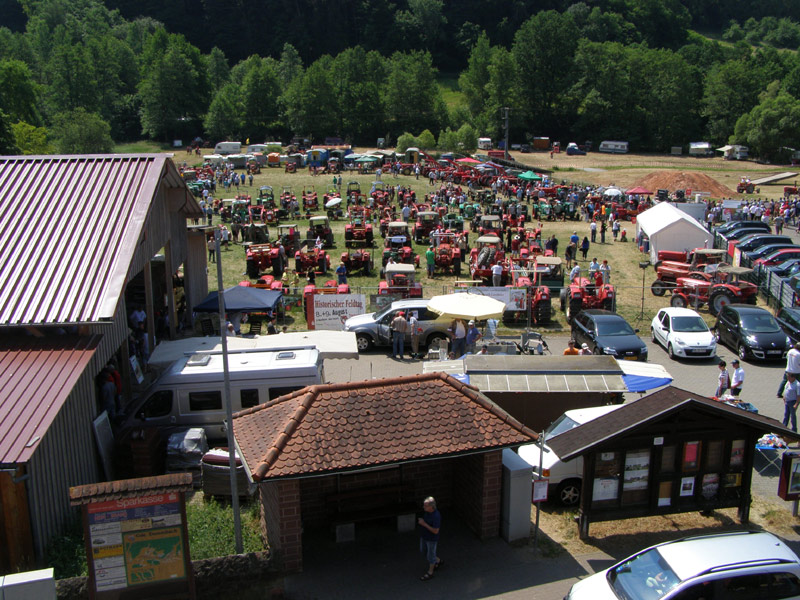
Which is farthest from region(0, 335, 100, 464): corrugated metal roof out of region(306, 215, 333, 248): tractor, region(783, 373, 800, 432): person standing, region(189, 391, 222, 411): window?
region(306, 215, 333, 248): tractor

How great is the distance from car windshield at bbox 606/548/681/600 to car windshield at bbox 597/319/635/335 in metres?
11.5

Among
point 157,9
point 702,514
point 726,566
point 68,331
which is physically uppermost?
point 157,9

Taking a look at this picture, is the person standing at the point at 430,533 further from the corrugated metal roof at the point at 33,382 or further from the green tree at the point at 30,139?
the green tree at the point at 30,139

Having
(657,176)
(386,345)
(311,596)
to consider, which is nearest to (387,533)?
(311,596)

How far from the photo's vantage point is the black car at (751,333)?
19000 millimetres

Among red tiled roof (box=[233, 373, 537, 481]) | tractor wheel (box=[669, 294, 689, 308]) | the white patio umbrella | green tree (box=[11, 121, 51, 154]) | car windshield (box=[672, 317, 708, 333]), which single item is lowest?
tractor wheel (box=[669, 294, 689, 308])

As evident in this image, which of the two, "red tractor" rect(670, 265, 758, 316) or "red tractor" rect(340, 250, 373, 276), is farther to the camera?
"red tractor" rect(340, 250, 373, 276)

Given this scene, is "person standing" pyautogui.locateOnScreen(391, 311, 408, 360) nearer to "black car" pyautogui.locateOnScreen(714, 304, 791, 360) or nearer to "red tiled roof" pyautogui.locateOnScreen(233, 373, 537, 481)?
"red tiled roof" pyautogui.locateOnScreen(233, 373, 537, 481)

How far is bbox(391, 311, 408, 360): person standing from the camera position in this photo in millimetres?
19312

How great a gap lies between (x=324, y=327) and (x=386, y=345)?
2314 millimetres

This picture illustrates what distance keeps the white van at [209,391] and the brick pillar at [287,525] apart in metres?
4.00

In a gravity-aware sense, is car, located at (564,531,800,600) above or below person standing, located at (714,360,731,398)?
above

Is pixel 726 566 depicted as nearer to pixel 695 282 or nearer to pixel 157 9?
pixel 695 282

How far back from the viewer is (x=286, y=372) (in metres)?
13.7
